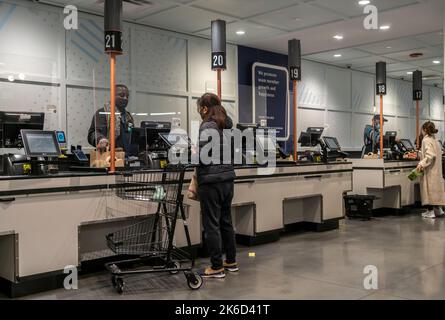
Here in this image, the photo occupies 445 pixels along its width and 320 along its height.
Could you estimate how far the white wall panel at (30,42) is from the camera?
6520mm

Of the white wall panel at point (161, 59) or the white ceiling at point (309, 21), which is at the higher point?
the white ceiling at point (309, 21)

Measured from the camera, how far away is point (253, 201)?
5.61 metres

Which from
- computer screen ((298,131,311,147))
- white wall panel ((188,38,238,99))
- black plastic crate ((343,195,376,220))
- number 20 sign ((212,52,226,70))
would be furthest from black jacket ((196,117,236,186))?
white wall panel ((188,38,238,99))

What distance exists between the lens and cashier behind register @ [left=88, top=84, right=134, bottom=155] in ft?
16.5

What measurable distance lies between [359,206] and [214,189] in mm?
4513

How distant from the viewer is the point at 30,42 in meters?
6.79

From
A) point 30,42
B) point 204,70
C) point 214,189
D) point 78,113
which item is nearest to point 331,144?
point 204,70

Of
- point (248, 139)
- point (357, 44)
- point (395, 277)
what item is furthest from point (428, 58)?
point (395, 277)

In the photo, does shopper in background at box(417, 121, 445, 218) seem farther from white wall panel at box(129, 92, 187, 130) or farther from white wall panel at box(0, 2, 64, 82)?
white wall panel at box(0, 2, 64, 82)

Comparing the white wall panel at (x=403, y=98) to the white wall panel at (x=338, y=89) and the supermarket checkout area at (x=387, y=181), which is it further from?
the supermarket checkout area at (x=387, y=181)

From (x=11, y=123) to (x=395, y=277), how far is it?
3.74m

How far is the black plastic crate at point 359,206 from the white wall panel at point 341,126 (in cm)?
409

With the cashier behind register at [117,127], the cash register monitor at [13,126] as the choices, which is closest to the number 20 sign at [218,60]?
the cashier behind register at [117,127]

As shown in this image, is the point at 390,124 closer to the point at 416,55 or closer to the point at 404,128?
the point at 404,128
